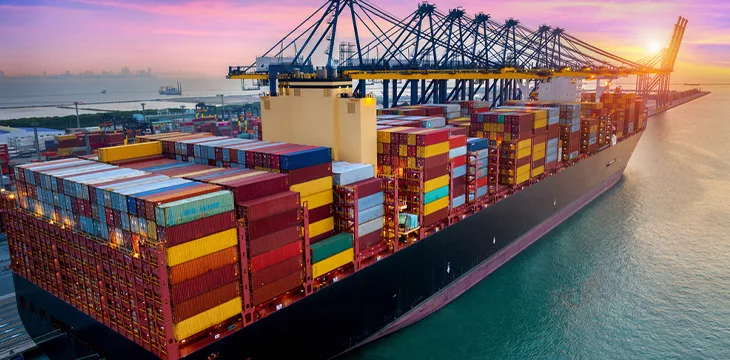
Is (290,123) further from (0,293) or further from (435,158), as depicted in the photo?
(0,293)

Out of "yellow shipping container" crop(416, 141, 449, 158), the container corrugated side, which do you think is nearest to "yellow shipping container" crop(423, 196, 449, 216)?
"yellow shipping container" crop(416, 141, 449, 158)

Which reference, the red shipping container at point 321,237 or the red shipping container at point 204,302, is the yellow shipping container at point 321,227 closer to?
the red shipping container at point 321,237

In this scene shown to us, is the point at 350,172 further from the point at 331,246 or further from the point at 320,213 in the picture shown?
the point at 331,246

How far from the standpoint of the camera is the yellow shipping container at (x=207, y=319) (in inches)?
564

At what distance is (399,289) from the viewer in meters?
22.9

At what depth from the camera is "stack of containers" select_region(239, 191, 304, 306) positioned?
1606 centimetres

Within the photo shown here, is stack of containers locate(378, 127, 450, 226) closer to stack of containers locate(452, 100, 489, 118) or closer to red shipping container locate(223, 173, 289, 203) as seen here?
red shipping container locate(223, 173, 289, 203)

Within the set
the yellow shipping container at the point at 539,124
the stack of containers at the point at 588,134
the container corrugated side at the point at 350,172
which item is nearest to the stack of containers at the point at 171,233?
the container corrugated side at the point at 350,172

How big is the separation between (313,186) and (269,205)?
3.44 m

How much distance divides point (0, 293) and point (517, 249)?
3231cm

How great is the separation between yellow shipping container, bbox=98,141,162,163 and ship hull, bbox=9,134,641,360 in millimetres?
6200

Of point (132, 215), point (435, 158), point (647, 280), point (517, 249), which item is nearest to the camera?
point (132, 215)

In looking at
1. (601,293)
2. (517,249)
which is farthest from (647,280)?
(517,249)

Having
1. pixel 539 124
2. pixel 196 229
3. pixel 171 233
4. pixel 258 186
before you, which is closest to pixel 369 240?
pixel 258 186
